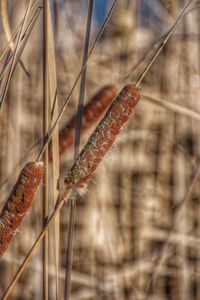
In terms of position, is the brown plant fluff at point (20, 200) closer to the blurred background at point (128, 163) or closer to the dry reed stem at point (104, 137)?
the dry reed stem at point (104, 137)

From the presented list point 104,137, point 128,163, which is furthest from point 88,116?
point 128,163

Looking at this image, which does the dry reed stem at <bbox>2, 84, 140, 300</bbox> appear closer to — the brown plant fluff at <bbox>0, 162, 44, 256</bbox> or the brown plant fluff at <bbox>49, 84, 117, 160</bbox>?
the brown plant fluff at <bbox>0, 162, 44, 256</bbox>

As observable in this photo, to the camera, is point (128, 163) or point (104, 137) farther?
point (128, 163)

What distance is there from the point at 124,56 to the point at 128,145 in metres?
0.31

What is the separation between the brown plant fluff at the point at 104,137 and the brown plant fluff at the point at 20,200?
5 centimetres

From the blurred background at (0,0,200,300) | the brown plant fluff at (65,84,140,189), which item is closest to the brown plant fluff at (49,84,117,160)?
the brown plant fluff at (65,84,140,189)

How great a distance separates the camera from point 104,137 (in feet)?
1.82

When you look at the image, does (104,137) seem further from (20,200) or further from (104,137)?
(20,200)

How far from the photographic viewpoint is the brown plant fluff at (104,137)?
56cm

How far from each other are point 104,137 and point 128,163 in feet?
3.06

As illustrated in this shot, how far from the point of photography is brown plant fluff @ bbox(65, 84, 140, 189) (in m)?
0.56

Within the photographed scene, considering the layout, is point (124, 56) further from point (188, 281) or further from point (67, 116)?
point (188, 281)

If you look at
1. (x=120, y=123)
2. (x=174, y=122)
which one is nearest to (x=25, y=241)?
(x=174, y=122)

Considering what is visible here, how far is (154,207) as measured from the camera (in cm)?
152
